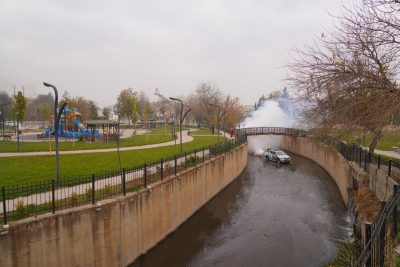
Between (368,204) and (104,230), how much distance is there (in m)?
11.6

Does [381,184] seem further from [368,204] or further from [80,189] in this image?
[80,189]

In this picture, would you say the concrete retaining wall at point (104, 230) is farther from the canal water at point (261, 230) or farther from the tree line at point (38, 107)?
the tree line at point (38, 107)

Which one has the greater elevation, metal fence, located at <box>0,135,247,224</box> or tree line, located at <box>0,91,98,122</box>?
tree line, located at <box>0,91,98,122</box>

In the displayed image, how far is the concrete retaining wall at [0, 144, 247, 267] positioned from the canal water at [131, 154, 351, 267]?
0.90m

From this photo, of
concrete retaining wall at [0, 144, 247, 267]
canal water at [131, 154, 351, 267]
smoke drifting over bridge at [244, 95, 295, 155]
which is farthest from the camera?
smoke drifting over bridge at [244, 95, 295, 155]

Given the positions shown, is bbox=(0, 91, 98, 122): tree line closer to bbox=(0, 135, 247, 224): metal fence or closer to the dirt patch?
bbox=(0, 135, 247, 224): metal fence

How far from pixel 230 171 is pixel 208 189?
6.27m

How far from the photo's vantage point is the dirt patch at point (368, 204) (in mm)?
11648

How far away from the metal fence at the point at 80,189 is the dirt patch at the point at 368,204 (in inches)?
366

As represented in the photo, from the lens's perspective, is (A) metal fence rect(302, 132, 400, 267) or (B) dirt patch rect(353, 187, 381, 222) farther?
(B) dirt patch rect(353, 187, 381, 222)

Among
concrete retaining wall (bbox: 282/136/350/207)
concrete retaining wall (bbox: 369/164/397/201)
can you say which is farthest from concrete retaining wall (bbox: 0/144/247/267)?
concrete retaining wall (bbox: 282/136/350/207)

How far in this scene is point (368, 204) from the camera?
42.7ft

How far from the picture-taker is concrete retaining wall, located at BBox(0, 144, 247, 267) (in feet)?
27.1

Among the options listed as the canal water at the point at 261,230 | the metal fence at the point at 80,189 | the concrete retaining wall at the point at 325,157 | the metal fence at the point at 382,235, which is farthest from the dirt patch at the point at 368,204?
the metal fence at the point at 80,189
